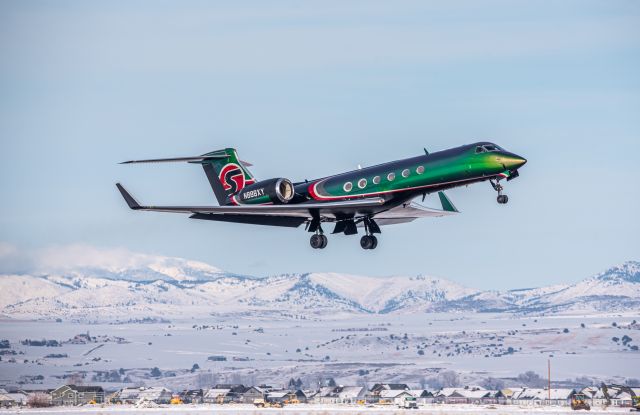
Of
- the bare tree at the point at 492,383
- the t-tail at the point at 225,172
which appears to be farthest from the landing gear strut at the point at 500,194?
the bare tree at the point at 492,383

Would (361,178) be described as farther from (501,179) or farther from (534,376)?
(534,376)

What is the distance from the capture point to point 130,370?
186 metres

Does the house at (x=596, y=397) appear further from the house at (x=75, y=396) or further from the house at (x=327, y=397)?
the house at (x=75, y=396)

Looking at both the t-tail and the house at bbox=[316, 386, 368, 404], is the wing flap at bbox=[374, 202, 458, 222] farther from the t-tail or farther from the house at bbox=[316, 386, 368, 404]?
the house at bbox=[316, 386, 368, 404]

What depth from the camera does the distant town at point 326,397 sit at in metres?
121

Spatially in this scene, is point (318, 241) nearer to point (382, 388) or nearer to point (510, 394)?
point (382, 388)

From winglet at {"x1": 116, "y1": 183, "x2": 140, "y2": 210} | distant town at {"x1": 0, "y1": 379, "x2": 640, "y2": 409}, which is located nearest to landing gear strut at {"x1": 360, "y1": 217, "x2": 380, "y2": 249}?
winglet at {"x1": 116, "y1": 183, "x2": 140, "y2": 210}

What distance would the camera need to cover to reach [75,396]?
127375 mm

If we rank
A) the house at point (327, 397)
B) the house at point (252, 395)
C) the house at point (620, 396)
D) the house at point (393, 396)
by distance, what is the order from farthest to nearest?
the house at point (327, 397), the house at point (393, 396), the house at point (252, 395), the house at point (620, 396)

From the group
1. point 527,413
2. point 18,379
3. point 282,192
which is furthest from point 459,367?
point 282,192

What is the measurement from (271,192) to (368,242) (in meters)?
6.37

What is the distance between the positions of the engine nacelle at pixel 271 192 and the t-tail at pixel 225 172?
4532 mm

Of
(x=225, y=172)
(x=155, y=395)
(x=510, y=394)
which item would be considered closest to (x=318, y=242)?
(x=225, y=172)

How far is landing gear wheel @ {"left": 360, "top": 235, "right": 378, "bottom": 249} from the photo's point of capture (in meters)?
78.2
